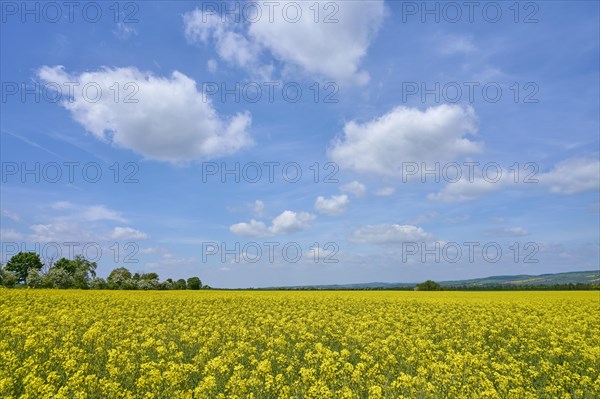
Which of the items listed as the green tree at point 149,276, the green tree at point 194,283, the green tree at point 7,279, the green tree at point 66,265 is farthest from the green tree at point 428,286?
the green tree at point 66,265

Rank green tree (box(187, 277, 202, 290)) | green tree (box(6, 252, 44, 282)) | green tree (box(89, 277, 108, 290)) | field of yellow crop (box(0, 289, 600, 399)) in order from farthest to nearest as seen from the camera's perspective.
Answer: green tree (box(6, 252, 44, 282)) < green tree (box(187, 277, 202, 290)) < green tree (box(89, 277, 108, 290)) < field of yellow crop (box(0, 289, 600, 399))

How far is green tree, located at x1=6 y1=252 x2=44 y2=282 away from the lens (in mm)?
94275

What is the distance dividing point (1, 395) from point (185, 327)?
8126 mm

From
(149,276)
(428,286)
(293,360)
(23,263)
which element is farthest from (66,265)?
(293,360)

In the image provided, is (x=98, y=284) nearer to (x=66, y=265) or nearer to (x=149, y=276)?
(x=149, y=276)

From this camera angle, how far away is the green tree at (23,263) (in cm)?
9428

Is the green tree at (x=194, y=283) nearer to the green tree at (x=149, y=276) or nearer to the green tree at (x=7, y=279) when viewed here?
the green tree at (x=149, y=276)

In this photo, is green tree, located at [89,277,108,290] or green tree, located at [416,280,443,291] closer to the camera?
green tree, located at [89,277,108,290]

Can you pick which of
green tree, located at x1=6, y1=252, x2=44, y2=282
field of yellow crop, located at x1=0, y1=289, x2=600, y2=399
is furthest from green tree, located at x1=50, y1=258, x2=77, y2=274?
field of yellow crop, located at x1=0, y1=289, x2=600, y2=399

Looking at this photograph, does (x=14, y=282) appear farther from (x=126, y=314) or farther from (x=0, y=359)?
(x=0, y=359)

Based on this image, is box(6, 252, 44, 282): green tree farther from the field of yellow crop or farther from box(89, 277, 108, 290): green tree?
the field of yellow crop

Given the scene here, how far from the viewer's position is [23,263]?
9531 cm

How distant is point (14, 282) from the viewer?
58188 mm

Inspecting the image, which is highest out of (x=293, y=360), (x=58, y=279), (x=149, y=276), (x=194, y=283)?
(x=293, y=360)
